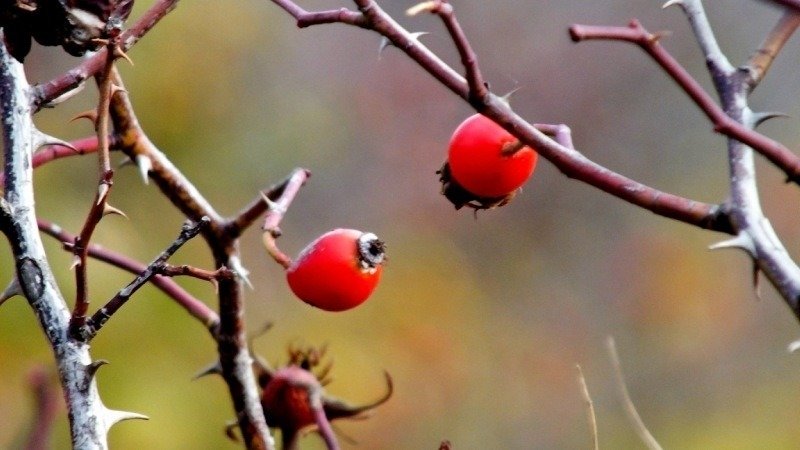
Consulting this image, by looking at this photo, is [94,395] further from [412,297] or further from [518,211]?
[518,211]

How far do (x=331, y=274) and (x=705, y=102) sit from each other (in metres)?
0.53

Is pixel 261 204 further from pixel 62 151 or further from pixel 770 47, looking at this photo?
pixel 770 47

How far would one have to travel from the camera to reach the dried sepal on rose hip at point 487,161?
4.19ft

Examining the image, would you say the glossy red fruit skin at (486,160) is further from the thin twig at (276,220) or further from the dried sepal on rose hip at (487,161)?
the thin twig at (276,220)

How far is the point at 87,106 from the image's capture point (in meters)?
4.95

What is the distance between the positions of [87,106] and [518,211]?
2.71m

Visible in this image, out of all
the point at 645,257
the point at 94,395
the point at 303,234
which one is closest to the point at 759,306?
the point at 645,257

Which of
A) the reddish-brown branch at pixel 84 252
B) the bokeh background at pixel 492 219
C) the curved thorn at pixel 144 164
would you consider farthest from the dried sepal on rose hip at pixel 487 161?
the bokeh background at pixel 492 219

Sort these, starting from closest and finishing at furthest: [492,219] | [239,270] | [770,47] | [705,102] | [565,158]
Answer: [705,102]
[565,158]
[770,47]
[239,270]
[492,219]

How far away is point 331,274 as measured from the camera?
1261mm

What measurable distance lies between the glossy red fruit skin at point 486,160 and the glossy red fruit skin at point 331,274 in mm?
162

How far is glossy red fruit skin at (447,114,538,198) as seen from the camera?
1.28 metres

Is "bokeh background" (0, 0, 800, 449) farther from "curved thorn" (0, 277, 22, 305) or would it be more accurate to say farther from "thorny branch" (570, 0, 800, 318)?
"thorny branch" (570, 0, 800, 318)

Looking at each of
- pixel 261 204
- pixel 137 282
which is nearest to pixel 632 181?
pixel 137 282
